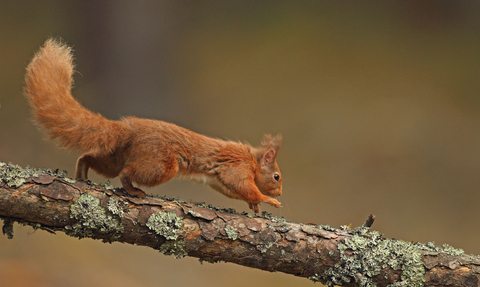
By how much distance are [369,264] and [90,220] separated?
4.82 feet

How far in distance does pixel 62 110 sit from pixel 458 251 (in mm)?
2313

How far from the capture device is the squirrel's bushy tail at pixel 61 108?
2.16m

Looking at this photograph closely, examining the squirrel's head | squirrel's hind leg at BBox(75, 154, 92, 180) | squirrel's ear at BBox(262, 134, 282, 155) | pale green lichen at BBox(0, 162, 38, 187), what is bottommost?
pale green lichen at BBox(0, 162, 38, 187)

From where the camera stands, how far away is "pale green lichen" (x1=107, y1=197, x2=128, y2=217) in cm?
204

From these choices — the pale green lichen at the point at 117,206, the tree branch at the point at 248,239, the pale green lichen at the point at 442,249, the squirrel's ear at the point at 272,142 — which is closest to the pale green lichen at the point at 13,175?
the tree branch at the point at 248,239

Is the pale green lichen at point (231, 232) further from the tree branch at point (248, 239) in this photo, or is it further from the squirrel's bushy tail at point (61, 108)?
the squirrel's bushy tail at point (61, 108)

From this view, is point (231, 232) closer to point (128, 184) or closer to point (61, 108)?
point (128, 184)

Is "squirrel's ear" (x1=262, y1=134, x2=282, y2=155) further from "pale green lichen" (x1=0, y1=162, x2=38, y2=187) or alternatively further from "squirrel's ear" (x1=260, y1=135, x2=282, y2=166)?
"pale green lichen" (x1=0, y1=162, x2=38, y2=187)

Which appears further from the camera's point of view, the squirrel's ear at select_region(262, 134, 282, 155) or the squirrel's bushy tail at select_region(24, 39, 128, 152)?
the squirrel's ear at select_region(262, 134, 282, 155)

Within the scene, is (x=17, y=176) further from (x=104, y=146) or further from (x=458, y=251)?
(x=458, y=251)

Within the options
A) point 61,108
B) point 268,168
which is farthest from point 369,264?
point 61,108

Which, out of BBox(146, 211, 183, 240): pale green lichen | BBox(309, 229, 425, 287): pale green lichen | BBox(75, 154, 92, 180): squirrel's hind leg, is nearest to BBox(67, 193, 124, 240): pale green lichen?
BBox(146, 211, 183, 240): pale green lichen

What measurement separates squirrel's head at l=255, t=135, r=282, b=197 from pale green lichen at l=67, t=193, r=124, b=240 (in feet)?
4.26

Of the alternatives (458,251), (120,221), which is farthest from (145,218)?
(458,251)
